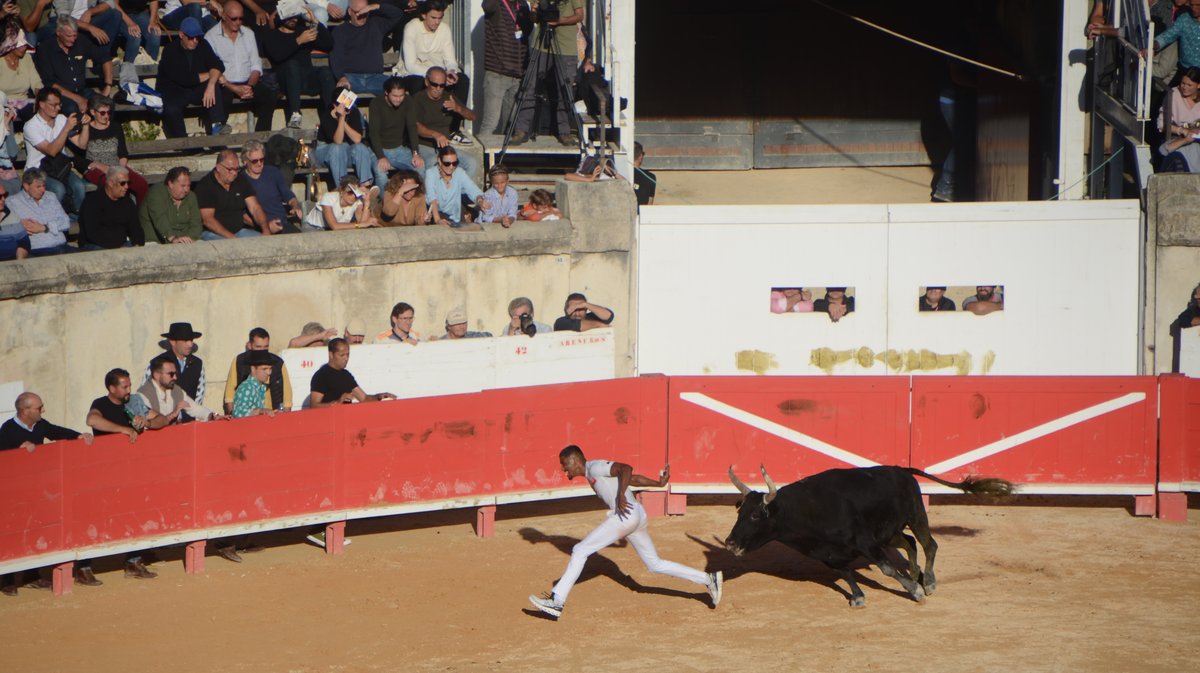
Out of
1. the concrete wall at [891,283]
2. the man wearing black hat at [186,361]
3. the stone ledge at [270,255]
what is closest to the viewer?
the stone ledge at [270,255]

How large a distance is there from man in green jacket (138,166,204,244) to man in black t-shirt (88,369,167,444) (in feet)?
7.80

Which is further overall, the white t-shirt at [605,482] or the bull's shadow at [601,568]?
the bull's shadow at [601,568]

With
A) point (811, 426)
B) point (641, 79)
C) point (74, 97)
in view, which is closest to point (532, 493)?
point (811, 426)

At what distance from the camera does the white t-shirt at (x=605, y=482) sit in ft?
40.3

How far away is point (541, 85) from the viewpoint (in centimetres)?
1911

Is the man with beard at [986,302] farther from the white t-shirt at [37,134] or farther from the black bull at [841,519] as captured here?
the white t-shirt at [37,134]

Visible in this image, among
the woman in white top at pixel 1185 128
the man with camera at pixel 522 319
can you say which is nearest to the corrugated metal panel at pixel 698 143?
the woman in white top at pixel 1185 128

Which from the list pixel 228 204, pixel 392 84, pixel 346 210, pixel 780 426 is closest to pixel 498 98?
pixel 392 84

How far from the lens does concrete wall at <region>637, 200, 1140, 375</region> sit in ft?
57.8

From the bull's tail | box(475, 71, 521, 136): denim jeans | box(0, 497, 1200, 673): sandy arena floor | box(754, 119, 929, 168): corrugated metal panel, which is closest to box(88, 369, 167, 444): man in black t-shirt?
box(0, 497, 1200, 673): sandy arena floor

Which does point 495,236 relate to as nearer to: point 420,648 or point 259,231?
point 259,231

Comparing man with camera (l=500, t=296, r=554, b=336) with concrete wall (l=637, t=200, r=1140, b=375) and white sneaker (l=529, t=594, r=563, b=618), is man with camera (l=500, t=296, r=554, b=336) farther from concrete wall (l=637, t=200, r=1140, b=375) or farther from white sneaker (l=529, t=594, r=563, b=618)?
white sneaker (l=529, t=594, r=563, b=618)

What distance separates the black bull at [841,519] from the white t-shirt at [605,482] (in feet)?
2.93

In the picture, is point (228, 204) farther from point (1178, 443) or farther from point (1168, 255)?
point (1168, 255)
